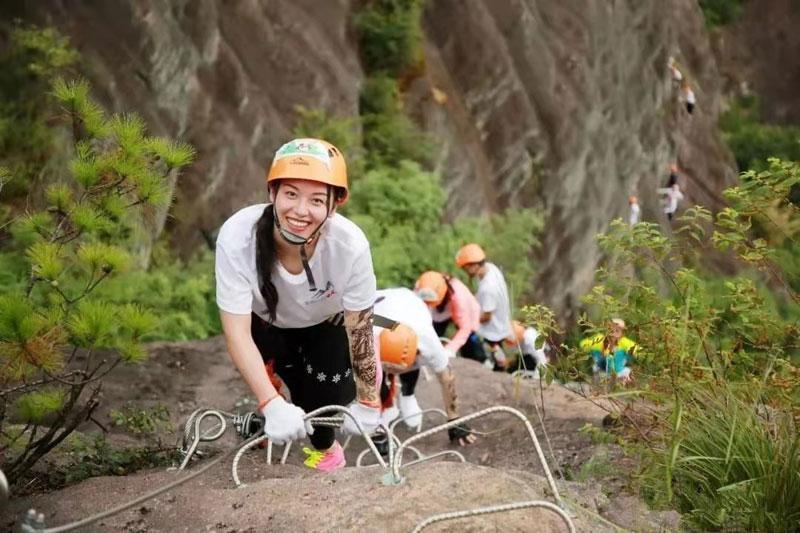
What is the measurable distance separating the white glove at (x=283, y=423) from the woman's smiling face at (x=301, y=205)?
0.74 meters

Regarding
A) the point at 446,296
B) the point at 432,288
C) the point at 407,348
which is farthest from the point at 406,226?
the point at 407,348

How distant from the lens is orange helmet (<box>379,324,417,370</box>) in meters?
5.50

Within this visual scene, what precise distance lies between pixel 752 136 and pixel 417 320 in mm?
31332

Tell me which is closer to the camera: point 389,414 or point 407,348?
point 407,348

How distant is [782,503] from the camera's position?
10.0ft

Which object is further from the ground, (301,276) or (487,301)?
(301,276)

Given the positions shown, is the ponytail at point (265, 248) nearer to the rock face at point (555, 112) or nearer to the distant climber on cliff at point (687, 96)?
the rock face at point (555, 112)

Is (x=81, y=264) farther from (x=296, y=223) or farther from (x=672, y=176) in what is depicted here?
(x=672, y=176)

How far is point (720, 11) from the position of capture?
37.7 metres

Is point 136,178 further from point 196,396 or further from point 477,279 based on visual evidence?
point 477,279

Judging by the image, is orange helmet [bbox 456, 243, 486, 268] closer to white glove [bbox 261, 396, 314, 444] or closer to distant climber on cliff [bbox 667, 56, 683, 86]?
white glove [bbox 261, 396, 314, 444]

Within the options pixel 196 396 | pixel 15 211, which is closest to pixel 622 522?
pixel 196 396

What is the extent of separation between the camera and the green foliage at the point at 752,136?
105 ft

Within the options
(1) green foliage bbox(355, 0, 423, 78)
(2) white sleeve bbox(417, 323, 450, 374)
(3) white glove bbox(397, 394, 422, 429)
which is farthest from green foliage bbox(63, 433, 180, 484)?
(1) green foliage bbox(355, 0, 423, 78)
